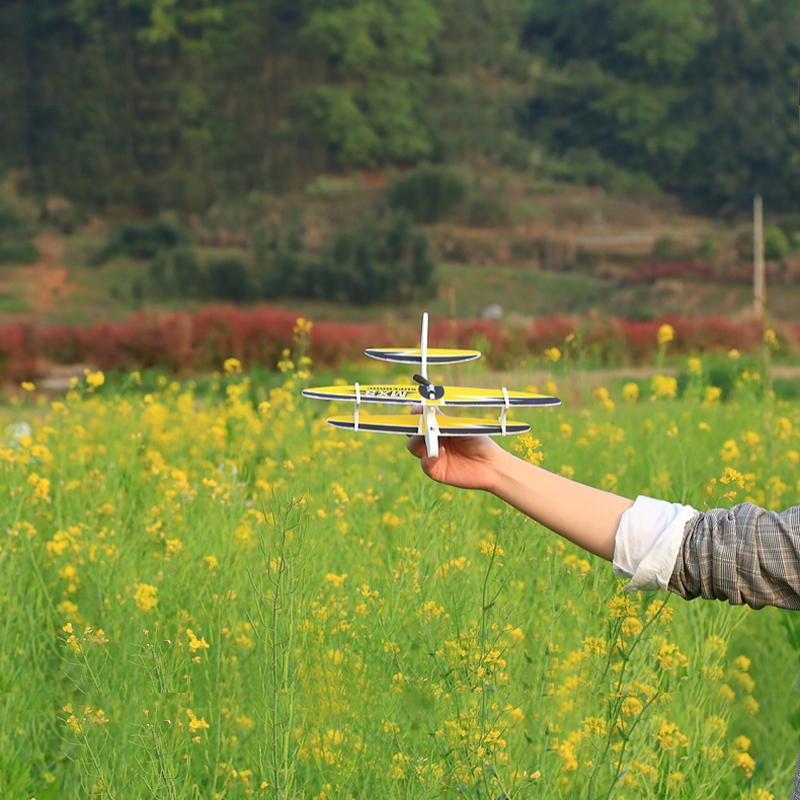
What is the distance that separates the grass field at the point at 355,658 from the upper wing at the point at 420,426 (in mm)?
302

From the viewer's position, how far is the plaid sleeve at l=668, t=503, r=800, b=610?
109cm

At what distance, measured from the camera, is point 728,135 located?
2236 centimetres

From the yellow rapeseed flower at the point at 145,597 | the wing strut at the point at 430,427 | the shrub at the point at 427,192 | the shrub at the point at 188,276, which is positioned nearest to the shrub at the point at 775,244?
the shrub at the point at 427,192

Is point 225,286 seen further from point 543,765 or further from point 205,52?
point 543,765

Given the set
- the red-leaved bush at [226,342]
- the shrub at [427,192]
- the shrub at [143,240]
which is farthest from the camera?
the shrub at [427,192]

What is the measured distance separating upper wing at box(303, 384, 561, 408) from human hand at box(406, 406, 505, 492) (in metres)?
0.04

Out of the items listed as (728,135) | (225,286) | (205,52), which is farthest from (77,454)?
(728,135)

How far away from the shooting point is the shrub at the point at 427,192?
20.6 m

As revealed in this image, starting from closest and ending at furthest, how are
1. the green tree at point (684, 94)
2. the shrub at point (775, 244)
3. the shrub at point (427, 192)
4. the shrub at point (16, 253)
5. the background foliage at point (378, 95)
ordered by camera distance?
the shrub at point (16, 253) < the shrub at point (775, 244) < the shrub at point (427, 192) < the background foliage at point (378, 95) < the green tree at point (684, 94)

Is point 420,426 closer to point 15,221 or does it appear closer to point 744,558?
point 744,558

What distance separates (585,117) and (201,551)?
74.8 ft

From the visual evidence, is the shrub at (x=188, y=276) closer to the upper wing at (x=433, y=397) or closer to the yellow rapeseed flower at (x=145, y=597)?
the yellow rapeseed flower at (x=145, y=597)

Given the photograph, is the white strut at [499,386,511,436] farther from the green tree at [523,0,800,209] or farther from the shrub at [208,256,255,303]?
the green tree at [523,0,800,209]

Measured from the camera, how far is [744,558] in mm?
1097
